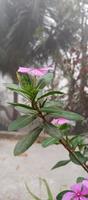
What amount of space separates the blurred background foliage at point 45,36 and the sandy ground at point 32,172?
0.85 m

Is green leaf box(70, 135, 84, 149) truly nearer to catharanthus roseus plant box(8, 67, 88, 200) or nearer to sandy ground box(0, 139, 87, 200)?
catharanthus roseus plant box(8, 67, 88, 200)

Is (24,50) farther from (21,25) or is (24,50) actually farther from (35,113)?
(35,113)

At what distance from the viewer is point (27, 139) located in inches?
34.9

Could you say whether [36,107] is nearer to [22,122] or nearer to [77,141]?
[22,122]

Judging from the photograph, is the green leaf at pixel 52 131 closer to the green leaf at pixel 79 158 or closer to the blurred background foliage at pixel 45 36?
the green leaf at pixel 79 158

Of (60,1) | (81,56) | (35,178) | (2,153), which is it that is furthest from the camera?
(81,56)

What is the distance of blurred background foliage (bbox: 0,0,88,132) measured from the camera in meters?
4.33

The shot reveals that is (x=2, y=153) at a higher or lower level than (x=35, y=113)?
lower

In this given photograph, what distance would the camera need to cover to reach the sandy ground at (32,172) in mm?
2816

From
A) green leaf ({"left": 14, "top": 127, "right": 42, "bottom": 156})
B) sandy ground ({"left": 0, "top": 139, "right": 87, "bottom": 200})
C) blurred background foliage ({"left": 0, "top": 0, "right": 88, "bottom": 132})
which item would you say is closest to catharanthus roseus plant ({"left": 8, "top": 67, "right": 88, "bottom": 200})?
green leaf ({"left": 14, "top": 127, "right": 42, "bottom": 156})

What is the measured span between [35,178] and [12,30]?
1.92 meters

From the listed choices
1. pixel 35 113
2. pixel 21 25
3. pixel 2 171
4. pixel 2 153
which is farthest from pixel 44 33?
pixel 35 113

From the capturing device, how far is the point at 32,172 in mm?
3221

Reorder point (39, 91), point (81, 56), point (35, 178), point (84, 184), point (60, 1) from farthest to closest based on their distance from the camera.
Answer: point (81, 56) < point (60, 1) < point (35, 178) < point (39, 91) < point (84, 184)
